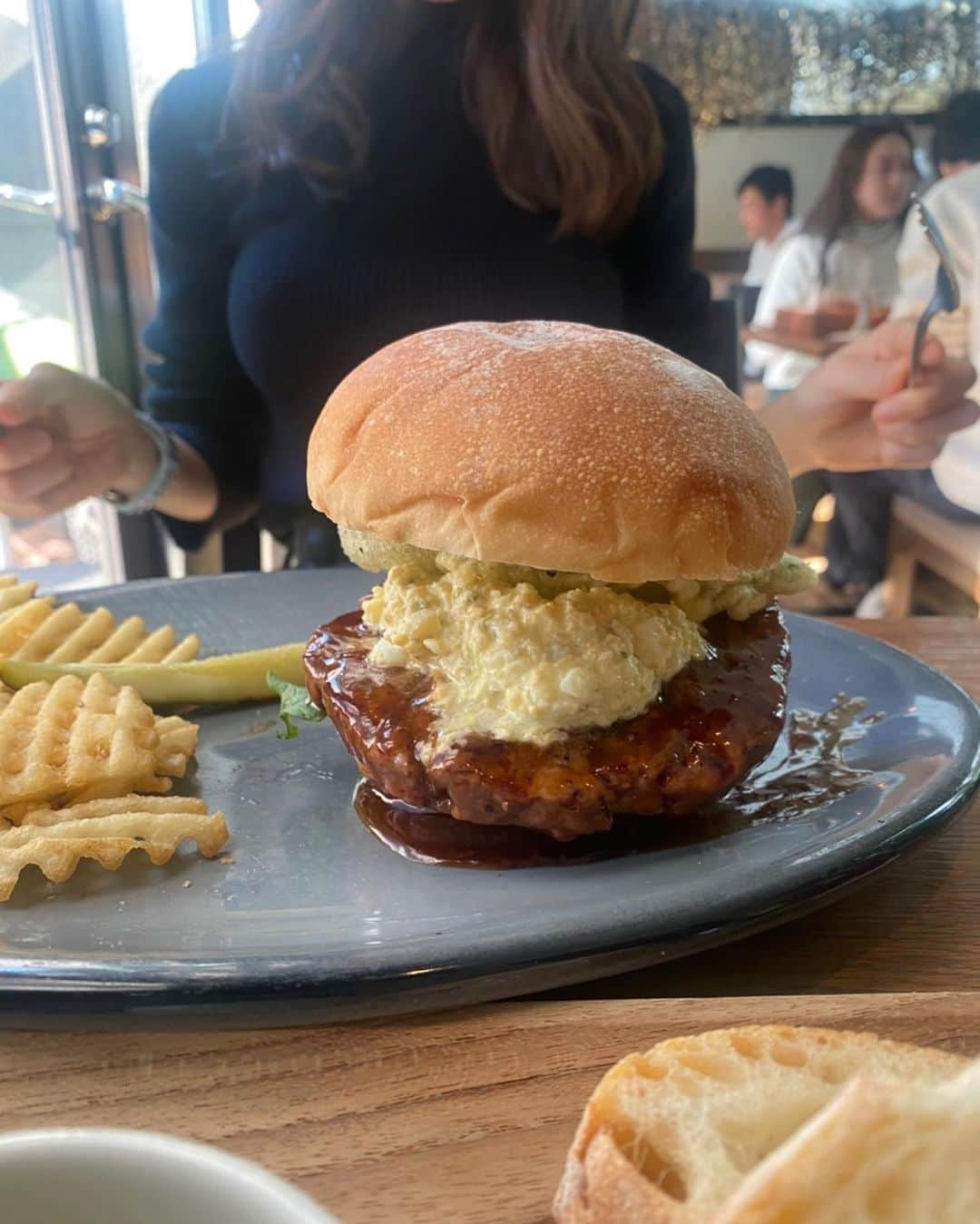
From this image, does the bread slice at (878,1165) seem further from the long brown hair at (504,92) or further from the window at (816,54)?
the window at (816,54)

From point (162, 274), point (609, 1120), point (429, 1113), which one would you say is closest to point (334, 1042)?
point (429, 1113)

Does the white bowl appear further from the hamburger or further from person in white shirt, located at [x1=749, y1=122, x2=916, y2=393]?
person in white shirt, located at [x1=749, y1=122, x2=916, y2=393]

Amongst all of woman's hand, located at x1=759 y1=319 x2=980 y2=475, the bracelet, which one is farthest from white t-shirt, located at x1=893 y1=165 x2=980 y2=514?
the bracelet

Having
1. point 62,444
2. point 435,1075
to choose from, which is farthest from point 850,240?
point 435,1075

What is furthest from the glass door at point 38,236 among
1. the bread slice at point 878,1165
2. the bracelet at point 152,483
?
the bread slice at point 878,1165

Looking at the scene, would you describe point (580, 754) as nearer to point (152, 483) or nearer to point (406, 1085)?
point (406, 1085)
